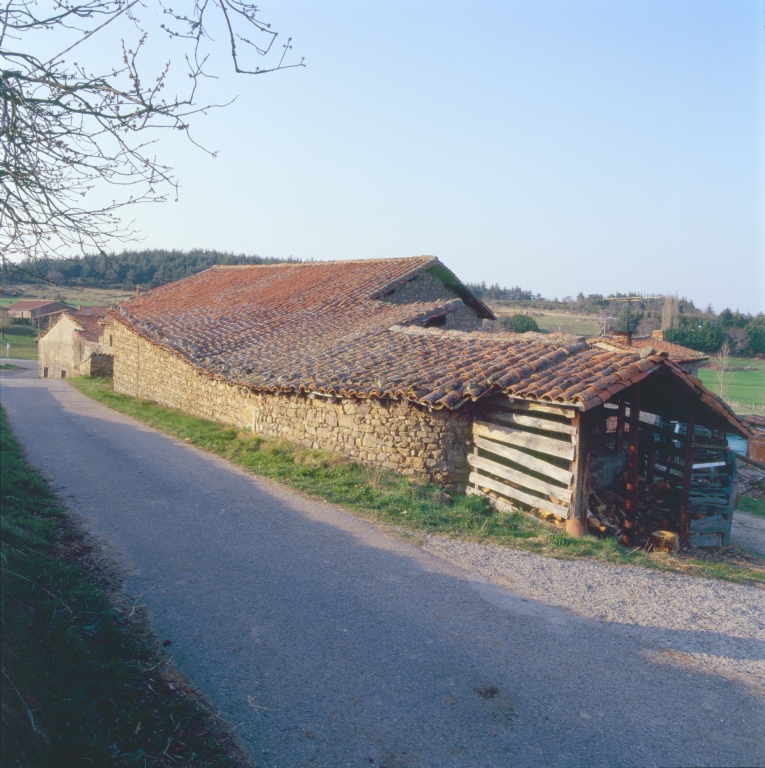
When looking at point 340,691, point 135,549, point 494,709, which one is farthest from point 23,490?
point 494,709

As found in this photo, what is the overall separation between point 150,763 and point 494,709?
7.33 ft

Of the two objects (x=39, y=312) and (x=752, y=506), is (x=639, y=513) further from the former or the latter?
(x=39, y=312)

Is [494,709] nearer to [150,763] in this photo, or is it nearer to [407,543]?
[150,763]

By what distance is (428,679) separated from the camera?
4570 mm

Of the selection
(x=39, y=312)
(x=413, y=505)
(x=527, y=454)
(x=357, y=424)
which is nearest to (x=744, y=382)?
(x=527, y=454)

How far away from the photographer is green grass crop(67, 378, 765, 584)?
25.9 feet

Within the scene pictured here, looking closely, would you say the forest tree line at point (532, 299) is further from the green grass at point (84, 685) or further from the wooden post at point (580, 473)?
the wooden post at point (580, 473)

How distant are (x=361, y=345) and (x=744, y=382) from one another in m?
37.0

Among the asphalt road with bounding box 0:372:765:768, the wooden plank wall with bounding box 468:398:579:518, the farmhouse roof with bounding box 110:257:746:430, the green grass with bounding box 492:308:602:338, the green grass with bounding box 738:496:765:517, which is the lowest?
the green grass with bounding box 738:496:765:517

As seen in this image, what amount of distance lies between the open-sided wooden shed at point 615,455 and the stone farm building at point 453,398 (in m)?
0.03

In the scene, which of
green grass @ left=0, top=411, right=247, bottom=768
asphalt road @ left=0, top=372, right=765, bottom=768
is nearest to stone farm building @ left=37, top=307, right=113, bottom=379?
asphalt road @ left=0, top=372, right=765, bottom=768

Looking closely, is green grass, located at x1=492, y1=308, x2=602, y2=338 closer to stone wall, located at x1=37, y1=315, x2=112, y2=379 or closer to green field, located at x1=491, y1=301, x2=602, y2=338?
green field, located at x1=491, y1=301, x2=602, y2=338

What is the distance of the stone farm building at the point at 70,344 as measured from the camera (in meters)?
28.5

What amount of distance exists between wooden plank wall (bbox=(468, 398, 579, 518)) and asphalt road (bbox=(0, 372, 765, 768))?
2.47m
